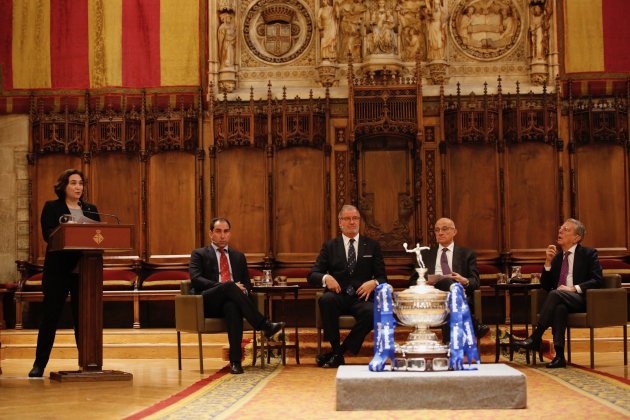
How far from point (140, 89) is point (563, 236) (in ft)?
20.2

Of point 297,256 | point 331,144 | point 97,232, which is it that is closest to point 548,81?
point 331,144

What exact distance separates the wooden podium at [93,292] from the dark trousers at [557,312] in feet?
10.8

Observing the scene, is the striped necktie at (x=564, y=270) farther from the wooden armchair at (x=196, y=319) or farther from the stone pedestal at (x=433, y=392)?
the stone pedestal at (x=433, y=392)

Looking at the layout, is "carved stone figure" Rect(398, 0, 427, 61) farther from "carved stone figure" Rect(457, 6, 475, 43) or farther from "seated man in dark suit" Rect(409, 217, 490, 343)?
"seated man in dark suit" Rect(409, 217, 490, 343)

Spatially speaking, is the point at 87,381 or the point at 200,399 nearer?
the point at 200,399

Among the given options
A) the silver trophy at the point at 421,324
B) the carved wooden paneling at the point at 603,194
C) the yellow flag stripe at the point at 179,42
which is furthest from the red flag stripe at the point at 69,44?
the silver trophy at the point at 421,324

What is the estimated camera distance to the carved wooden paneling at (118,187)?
461 inches

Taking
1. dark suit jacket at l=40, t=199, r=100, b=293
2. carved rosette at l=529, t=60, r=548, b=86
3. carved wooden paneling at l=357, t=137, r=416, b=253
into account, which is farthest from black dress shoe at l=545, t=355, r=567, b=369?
carved rosette at l=529, t=60, r=548, b=86

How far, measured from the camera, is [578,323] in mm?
7594

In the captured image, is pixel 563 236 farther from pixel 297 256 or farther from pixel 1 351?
pixel 1 351

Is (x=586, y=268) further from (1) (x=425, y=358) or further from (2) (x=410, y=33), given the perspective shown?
(2) (x=410, y=33)

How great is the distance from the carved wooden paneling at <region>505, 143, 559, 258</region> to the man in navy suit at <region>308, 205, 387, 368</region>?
3780 millimetres

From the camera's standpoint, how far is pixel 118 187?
38.5 ft

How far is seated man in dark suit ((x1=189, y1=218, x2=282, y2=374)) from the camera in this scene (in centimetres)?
744
